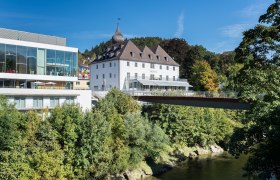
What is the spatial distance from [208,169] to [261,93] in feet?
70.1

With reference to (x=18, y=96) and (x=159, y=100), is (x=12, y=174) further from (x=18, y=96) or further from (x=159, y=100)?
(x=159, y=100)

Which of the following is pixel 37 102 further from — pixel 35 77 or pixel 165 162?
pixel 165 162

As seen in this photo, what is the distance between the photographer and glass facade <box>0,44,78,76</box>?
3559 centimetres

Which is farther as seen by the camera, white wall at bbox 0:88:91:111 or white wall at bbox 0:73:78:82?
white wall at bbox 0:73:78:82

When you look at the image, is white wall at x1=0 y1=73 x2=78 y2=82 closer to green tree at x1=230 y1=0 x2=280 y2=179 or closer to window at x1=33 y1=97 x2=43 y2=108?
window at x1=33 y1=97 x2=43 y2=108

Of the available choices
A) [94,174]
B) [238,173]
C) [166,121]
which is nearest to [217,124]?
[166,121]

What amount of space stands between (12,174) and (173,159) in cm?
2263

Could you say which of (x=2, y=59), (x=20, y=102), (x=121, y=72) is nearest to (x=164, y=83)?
(x=121, y=72)

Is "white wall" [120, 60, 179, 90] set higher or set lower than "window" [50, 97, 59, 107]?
higher

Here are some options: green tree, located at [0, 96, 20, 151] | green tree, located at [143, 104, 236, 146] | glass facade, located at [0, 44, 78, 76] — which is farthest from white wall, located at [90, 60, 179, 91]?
green tree, located at [0, 96, 20, 151]

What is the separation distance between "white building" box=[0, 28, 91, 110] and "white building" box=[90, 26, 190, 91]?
25656 mm

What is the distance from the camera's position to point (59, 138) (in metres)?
29.0

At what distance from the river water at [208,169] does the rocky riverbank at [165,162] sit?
2.88 ft

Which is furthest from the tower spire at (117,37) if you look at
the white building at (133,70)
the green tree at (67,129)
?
the green tree at (67,129)
